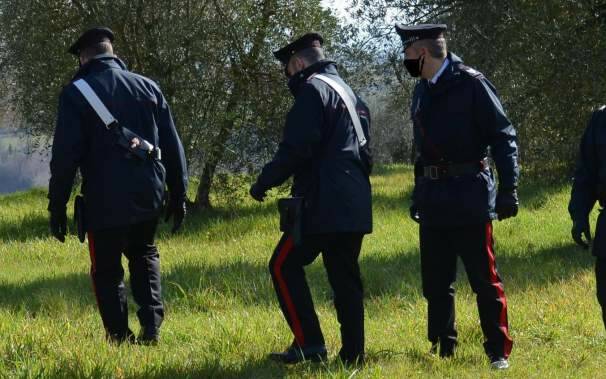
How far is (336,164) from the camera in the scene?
17.4 ft

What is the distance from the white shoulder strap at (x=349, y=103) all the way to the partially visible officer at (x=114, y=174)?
1275 mm

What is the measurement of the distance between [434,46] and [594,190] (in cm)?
126

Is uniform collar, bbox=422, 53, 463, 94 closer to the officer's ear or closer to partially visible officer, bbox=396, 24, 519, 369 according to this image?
partially visible officer, bbox=396, 24, 519, 369

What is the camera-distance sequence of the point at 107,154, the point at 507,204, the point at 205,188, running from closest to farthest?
the point at 507,204, the point at 107,154, the point at 205,188

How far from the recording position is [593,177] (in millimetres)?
5004

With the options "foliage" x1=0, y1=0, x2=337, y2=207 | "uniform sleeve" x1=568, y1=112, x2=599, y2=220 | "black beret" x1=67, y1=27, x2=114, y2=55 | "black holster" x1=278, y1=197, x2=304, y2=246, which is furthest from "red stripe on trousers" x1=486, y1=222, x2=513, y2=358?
"foliage" x1=0, y1=0, x2=337, y2=207

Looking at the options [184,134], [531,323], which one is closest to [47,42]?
[184,134]

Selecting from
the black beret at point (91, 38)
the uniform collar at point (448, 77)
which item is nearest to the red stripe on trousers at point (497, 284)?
the uniform collar at point (448, 77)

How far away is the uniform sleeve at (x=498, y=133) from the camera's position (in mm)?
5223

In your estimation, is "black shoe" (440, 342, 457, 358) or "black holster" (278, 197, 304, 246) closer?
"black holster" (278, 197, 304, 246)

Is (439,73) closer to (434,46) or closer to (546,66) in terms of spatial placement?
(434,46)

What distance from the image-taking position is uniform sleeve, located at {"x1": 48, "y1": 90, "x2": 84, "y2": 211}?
5633 mm

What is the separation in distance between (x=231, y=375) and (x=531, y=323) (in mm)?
2717

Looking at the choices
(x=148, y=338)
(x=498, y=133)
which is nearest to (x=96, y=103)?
(x=148, y=338)
